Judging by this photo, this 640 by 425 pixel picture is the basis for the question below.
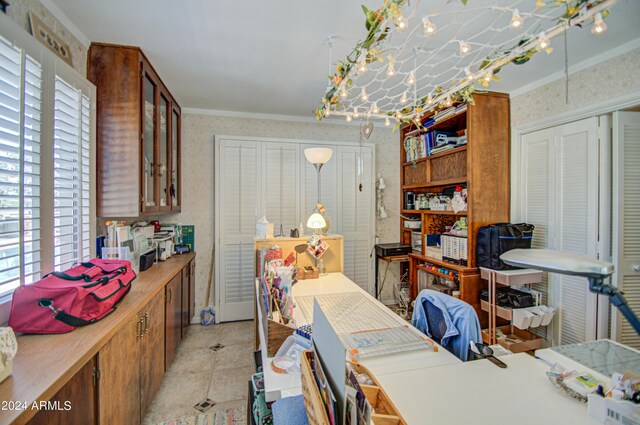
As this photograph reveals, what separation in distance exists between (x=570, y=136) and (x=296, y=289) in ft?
8.99

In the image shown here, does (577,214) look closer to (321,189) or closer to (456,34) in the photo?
(456,34)

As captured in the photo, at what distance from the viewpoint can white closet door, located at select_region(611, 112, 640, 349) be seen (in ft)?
7.07

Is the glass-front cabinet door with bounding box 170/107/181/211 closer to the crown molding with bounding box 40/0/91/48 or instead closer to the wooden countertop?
the crown molding with bounding box 40/0/91/48

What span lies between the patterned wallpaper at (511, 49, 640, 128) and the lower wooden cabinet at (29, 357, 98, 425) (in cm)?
373

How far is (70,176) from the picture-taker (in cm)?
173

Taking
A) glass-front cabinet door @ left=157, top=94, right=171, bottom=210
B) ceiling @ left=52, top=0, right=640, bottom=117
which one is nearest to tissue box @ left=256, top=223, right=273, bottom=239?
glass-front cabinet door @ left=157, top=94, right=171, bottom=210

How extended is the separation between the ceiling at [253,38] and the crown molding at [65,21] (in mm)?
24

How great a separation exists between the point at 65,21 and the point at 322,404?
2.59m

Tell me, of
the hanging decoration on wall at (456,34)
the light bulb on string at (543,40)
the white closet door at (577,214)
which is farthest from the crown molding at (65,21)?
the white closet door at (577,214)

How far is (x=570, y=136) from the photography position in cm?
246

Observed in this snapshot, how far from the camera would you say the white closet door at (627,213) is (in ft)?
7.07

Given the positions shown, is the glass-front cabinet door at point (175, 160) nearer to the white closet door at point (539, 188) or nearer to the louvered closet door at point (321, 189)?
the louvered closet door at point (321, 189)

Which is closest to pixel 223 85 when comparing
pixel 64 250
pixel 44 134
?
pixel 44 134

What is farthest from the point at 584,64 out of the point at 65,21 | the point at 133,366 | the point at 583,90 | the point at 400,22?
the point at 133,366
